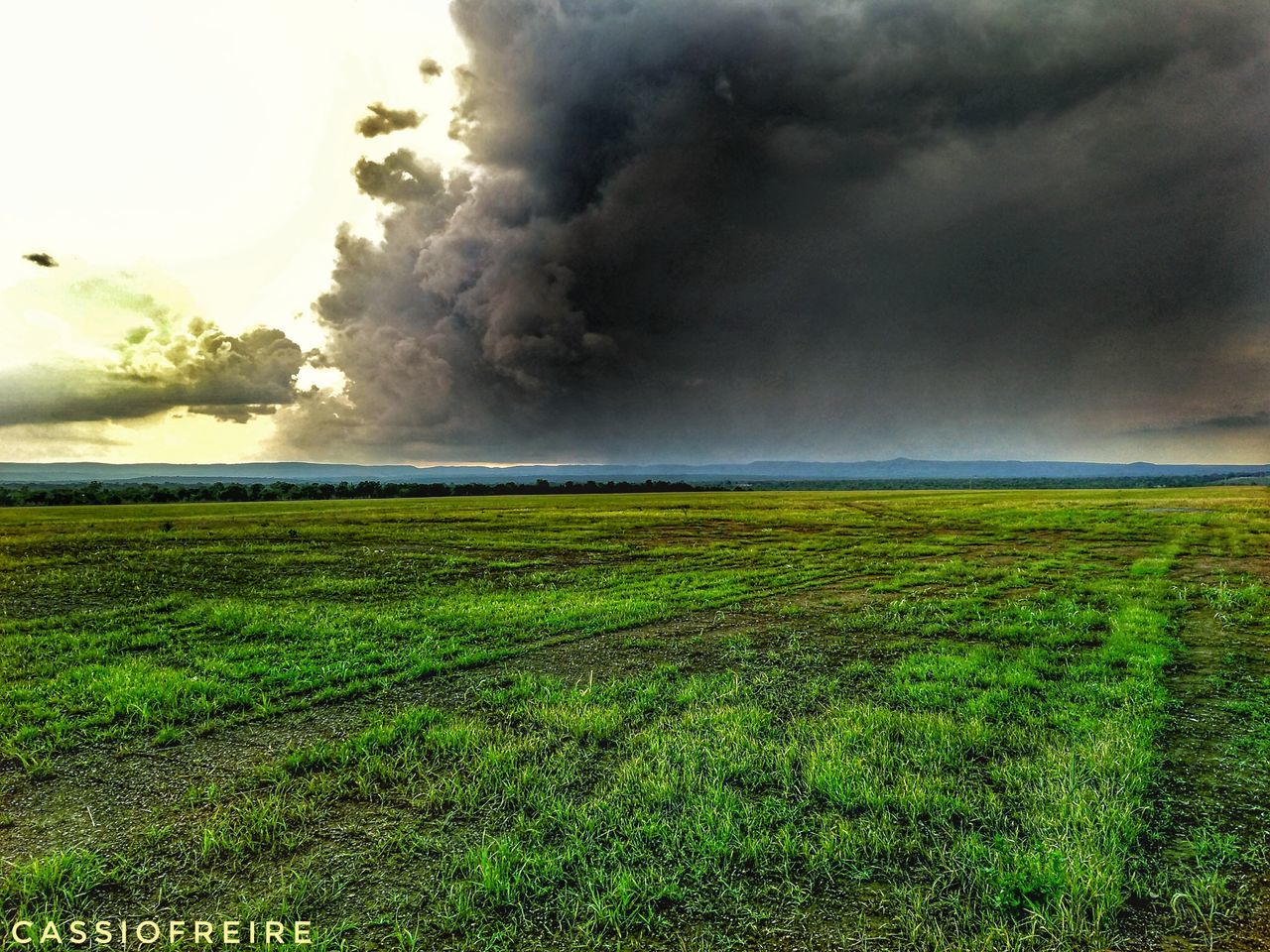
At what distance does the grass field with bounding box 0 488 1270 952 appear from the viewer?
547 centimetres

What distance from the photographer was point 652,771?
8.00 m

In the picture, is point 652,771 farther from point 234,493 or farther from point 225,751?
point 234,493

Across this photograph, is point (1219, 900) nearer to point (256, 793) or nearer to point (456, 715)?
point (456, 715)

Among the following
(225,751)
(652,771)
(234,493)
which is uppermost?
(652,771)

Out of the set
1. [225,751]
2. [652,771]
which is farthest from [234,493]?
[652,771]

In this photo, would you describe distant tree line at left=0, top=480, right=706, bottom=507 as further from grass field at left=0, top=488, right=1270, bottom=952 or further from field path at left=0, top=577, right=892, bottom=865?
field path at left=0, top=577, right=892, bottom=865

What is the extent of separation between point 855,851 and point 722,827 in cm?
142

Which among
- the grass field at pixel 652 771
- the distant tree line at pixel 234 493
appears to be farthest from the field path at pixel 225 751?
the distant tree line at pixel 234 493

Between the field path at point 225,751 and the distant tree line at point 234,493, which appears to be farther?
the distant tree line at point 234,493

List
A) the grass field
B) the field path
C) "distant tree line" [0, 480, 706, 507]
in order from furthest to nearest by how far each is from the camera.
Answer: "distant tree line" [0, 480, 706, 507]
the field path
the grass field

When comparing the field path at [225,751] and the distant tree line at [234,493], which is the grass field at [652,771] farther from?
the distant tree line at [234,493]

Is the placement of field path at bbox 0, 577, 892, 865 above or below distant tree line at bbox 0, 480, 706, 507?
above

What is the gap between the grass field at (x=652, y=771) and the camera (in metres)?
5.47

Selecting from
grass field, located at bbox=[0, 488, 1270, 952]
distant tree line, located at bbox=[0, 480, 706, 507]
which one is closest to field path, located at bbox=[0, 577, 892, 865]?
grass field, located at bbox=[0, 488, 1270, 952]
